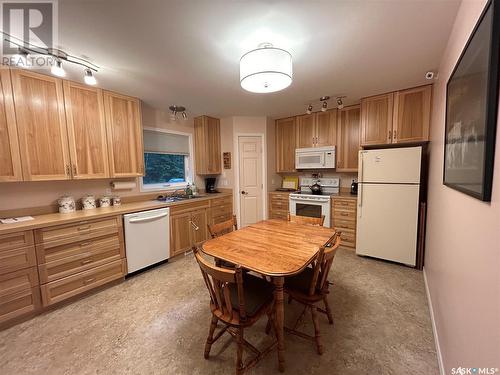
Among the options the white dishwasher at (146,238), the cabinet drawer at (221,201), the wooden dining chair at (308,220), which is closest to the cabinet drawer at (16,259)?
the white dishwasher at (146,238)

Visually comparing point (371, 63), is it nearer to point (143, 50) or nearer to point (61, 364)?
point (143, 50)

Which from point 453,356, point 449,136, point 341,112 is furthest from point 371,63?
point 453,356

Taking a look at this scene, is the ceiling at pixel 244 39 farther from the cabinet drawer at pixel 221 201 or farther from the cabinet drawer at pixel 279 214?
the cabinet drawer at pixel 279 214

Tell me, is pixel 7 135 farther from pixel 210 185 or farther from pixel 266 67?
pixel 210 185

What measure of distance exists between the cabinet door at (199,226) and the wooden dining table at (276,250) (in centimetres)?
158

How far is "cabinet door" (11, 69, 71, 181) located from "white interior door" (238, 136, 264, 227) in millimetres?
2627

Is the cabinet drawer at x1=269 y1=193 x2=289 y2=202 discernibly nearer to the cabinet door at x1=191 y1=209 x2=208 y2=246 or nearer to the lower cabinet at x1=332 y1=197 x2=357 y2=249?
the lower cabinet at x1=332 y1=197 x2=357 y2=249

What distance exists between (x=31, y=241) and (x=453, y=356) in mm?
3295

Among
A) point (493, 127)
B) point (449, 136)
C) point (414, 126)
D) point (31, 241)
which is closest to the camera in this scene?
point (493, 127)

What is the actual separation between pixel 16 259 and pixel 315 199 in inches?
147

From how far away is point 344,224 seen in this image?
338 centimetres

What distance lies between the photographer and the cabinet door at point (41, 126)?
1978 mm

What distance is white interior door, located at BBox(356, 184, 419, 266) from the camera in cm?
270

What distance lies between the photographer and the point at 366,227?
9.95 feet
